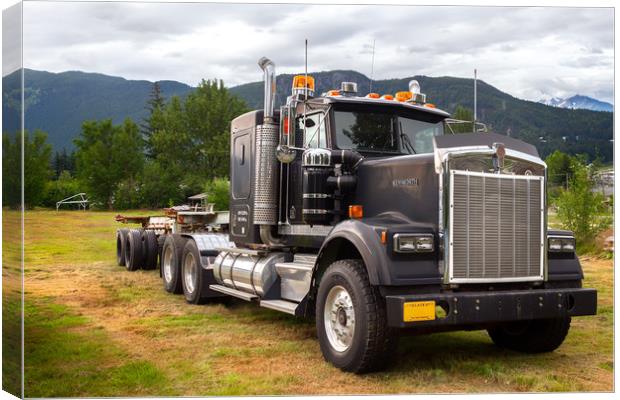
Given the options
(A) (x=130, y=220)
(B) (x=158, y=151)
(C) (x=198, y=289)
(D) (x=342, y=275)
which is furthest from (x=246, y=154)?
(B) (x=158, y=151)

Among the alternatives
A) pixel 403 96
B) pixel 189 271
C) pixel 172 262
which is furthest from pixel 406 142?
pixel 172 262

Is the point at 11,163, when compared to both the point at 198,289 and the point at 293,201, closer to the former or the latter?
the point at 293,201

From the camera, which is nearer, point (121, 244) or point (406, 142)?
point (406, 142)

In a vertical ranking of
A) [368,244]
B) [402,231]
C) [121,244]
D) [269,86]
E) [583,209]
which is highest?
[269,86]

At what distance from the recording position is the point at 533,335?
752 centimetres

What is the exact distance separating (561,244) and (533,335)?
1093 mm

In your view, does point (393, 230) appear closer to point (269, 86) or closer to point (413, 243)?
point (413, 243)

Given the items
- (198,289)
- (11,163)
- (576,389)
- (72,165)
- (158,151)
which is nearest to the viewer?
(11,163)

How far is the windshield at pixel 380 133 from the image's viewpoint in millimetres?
8078

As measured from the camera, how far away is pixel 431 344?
8008 mm

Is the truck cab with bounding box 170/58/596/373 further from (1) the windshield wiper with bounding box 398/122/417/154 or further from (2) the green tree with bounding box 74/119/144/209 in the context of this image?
(2) the green tree with bounding box 74/119/144/209

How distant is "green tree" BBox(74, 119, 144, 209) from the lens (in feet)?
45.9

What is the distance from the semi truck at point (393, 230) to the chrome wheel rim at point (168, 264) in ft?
10.9

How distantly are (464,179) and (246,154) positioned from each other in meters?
3.88
